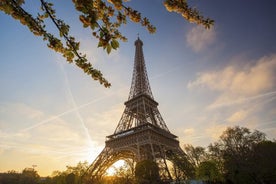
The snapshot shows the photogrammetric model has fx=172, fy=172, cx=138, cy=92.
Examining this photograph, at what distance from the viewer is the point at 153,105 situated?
40.2m

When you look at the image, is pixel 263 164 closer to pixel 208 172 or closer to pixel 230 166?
pixel 230 166

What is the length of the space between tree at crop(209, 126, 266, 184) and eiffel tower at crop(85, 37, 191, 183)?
7.27 m

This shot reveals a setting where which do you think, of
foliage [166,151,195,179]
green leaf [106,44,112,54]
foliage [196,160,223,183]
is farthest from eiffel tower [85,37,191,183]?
green leaf [106,44,112,54]

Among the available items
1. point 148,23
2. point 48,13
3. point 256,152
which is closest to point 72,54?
point 48,13

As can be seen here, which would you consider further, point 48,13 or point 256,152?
point 256,152

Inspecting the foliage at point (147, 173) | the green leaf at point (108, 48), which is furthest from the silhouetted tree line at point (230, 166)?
the green leaf at point (108, 48)

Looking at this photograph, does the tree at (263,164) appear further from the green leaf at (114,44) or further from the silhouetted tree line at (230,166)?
the green leaf at (114,44)

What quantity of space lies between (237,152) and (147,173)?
15.8 meters

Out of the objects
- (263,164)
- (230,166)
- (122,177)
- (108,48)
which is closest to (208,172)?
→ (230,166)

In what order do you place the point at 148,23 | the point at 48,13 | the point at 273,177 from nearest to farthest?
1. the point at 48,13
2. the point at 148,23
3. the point at 273,177

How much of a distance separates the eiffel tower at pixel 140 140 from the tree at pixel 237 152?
286 inches

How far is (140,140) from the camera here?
30.9 metres

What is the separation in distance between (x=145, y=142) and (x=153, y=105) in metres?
12.0

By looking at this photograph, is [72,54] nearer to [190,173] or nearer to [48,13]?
[48,13]
